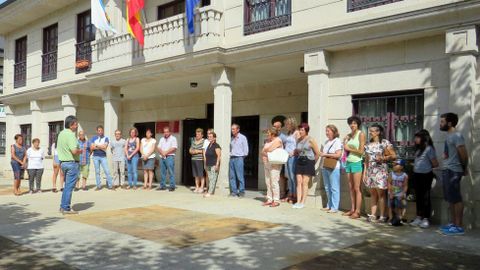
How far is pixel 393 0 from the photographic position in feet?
25.5

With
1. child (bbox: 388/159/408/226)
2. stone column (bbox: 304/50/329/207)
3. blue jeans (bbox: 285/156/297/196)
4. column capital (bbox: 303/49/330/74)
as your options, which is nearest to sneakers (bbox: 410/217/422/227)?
child (bbox: 388/159/408/226)

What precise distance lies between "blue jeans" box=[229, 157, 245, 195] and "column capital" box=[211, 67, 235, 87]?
188cm

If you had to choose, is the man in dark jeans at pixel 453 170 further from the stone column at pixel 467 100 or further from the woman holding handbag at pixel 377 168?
the woman holding handbag at pixel 377 168

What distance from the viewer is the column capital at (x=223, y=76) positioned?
10.5 m

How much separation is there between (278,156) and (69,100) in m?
10.1

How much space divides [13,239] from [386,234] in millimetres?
5181

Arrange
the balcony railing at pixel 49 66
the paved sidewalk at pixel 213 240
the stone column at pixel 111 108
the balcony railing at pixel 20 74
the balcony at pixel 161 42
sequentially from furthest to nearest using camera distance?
the balcony railing at pixel 20 74, the balcony railing at pixel 49 66, the stone column at pixel 111 108, the balcony at pixel 161 42, the paved sidewalk at pixel 213 240

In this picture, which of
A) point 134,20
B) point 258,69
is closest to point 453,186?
point 258,69

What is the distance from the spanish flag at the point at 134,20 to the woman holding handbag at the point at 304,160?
5.75 meters

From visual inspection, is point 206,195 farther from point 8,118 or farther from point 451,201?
point 8,118

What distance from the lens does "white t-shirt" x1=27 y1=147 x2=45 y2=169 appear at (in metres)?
11.1

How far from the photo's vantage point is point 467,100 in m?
6.80

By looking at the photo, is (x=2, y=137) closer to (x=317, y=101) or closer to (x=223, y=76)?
(x=223, y=76)

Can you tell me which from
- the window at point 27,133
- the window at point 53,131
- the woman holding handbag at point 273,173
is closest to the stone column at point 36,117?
the window at point 53,131
